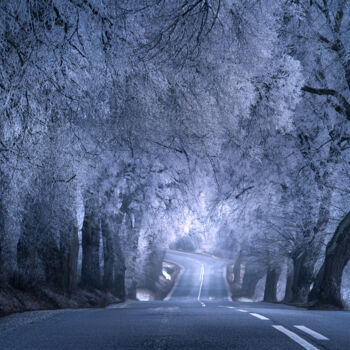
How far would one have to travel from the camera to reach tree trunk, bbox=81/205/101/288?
20.0 m

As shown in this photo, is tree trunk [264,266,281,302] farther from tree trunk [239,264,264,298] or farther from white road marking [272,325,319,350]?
white road marking [272,325,319,350]

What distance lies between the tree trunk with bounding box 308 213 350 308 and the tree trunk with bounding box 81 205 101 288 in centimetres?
824

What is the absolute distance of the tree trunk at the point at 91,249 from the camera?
20.0 metres

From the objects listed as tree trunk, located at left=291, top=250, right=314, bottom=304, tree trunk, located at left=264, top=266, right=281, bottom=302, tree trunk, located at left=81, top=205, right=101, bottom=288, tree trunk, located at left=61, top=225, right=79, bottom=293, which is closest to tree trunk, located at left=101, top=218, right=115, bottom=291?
tree trunk, located at left=81, top=205, right=101, bottom=288

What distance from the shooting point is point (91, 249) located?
68.7 ft

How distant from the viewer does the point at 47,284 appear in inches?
644

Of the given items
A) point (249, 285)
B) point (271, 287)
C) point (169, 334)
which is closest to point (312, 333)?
point (169, 334)

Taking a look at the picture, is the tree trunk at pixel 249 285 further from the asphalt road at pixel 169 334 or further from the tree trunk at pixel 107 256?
the asphalt road at pixel 169 334

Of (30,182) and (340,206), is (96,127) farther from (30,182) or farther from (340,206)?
(340,206)

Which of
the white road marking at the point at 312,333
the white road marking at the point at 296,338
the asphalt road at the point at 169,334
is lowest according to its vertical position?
the asphalt road at the point at 169,334

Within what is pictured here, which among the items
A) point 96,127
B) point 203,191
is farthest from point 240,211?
point 96,127

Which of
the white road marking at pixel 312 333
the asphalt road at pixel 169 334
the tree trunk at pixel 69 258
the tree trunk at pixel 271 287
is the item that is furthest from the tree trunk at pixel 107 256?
the white road marking at pixel 312 333

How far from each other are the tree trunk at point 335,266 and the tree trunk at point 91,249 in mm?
8237

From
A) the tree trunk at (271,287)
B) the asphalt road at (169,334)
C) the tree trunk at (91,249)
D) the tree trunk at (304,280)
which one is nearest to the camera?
the asphalt road at (169,334)
